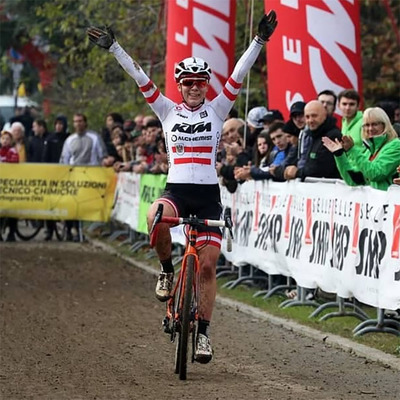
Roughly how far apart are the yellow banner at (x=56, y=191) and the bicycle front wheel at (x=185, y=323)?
47.4ft

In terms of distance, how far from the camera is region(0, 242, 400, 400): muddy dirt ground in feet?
29.1

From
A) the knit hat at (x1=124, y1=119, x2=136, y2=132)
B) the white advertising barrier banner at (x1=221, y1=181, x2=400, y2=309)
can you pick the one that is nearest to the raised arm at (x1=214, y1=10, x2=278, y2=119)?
the white advertising barrier banner at (x1=221, y1=181, x2=400, y2=309)

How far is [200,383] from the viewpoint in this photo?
923cm

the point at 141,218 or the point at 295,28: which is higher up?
the point at 295,28

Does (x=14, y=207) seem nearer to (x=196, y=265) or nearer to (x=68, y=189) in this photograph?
(x=68, y=189)

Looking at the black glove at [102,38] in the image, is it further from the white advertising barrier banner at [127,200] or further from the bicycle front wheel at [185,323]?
the white advertising barrier banner at [127,200]

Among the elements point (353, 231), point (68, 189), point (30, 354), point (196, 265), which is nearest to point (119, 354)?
point (30, 354)

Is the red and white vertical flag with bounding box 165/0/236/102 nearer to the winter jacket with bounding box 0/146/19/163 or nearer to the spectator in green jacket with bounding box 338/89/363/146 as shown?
the spectator in green jacket with bounding box 338/89/363/146

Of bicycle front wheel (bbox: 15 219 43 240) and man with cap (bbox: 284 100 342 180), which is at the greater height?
man with cap (bbox: 284 100 342 180)

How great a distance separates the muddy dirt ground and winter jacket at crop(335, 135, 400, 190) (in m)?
1.49

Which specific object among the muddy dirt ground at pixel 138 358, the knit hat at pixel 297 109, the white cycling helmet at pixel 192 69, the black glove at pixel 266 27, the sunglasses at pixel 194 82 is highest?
the black glove at pixel 266 27

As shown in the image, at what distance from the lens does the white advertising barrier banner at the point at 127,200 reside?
71.8 feet

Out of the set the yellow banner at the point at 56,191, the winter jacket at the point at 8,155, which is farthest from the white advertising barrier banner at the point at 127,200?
the winter jacket at the point at 8,155

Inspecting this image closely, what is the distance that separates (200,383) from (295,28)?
7.54 metres
